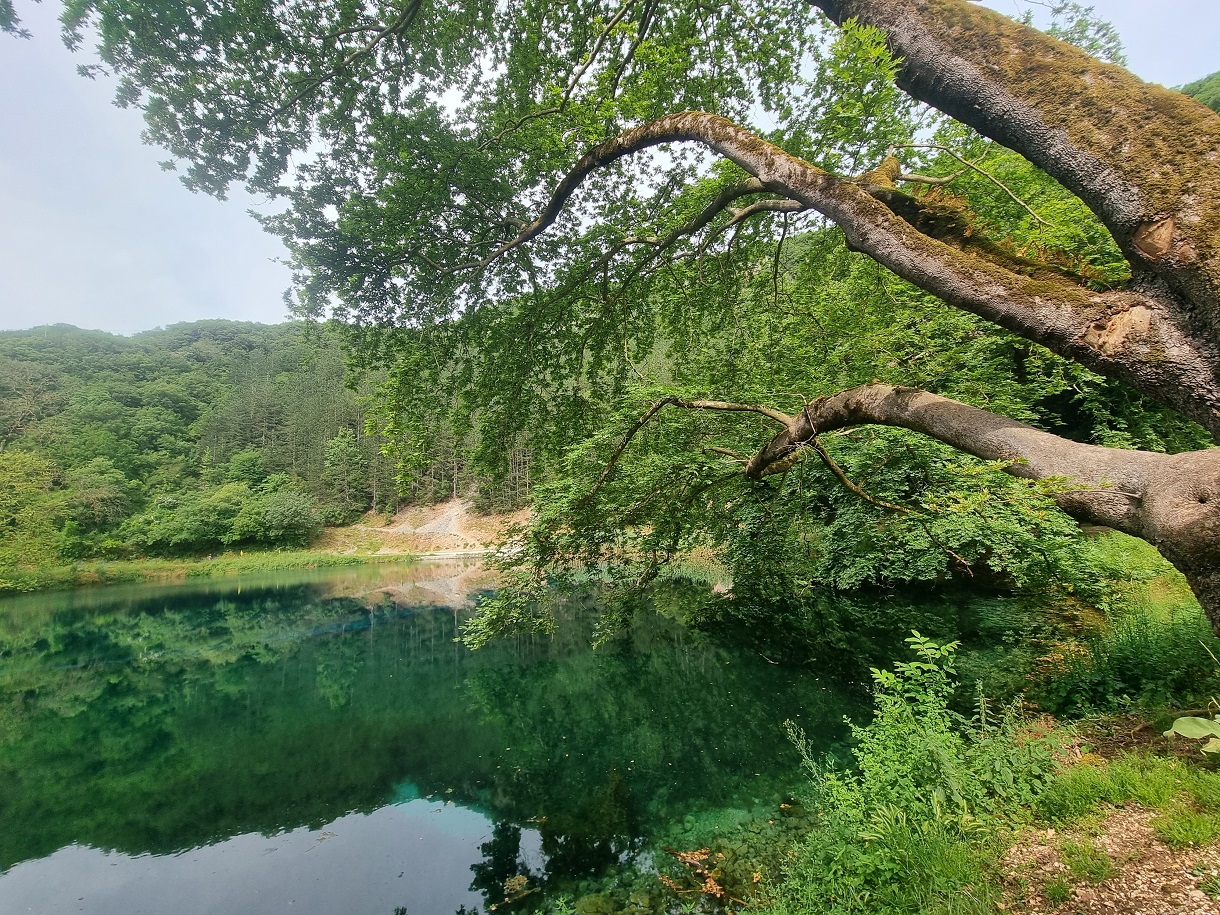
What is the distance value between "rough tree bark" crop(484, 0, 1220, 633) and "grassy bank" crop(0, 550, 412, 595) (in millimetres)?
47164

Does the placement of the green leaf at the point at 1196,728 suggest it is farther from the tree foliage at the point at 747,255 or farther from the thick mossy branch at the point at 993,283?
the thick mossy branch at the point at 993,283

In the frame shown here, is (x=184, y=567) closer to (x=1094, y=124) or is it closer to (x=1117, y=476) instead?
(x=1117, y=476)

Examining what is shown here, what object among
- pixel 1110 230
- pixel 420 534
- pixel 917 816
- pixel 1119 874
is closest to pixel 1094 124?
pixel 1110 230

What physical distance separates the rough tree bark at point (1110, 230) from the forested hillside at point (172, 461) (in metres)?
29.8

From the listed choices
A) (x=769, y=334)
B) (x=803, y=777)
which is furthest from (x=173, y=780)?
(x=769, y=334)

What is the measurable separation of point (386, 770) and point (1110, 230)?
10696 millimetres

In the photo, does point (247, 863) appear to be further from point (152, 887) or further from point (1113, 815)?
point (1113, 815)

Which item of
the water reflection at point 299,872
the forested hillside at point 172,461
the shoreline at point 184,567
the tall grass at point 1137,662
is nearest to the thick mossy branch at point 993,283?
the tall grass at point 1137,662

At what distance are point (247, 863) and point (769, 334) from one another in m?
9.95

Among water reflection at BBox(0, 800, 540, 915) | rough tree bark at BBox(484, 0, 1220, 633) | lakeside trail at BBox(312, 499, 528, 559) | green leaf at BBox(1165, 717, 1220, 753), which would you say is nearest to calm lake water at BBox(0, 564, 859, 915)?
water reflection at BBox(0, 800, 540, 915)

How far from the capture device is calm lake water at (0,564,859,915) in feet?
19.5

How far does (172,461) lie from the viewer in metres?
56.9

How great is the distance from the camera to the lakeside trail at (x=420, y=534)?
4812 centimetres

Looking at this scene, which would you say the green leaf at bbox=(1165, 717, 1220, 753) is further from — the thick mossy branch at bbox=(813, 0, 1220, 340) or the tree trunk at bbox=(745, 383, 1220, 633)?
the thick mossy branch at bbox=(813, 0, 1220, 340)
